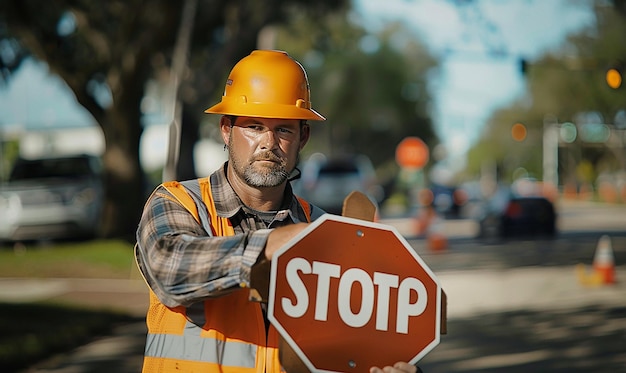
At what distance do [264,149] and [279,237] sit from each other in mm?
620

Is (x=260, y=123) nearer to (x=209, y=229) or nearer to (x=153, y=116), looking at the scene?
(x=209, y=229)

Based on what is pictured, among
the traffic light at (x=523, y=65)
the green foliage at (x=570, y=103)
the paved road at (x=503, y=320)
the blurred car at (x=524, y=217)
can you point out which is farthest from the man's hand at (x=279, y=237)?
the blurred car at (x=524, y=217)

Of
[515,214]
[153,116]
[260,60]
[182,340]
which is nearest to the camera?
[182,340]

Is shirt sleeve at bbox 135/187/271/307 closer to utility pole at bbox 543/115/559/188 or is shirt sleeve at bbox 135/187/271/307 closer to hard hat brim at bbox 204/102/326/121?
hard hat brim at bbox 204/102/326/121

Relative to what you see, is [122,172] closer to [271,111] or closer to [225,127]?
[225,127]

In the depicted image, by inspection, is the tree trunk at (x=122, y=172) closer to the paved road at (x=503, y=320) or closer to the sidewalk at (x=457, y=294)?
the sidewalk at (x=457, y=294)

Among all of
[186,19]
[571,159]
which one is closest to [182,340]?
[186,19]

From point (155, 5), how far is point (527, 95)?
73210mm

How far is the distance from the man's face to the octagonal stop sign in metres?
0.52

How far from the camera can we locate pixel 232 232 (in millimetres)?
2684

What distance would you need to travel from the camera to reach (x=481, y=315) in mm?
12414

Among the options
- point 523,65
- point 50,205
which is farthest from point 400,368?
point 523,65

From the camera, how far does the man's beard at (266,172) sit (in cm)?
271

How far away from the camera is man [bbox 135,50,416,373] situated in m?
2.17
